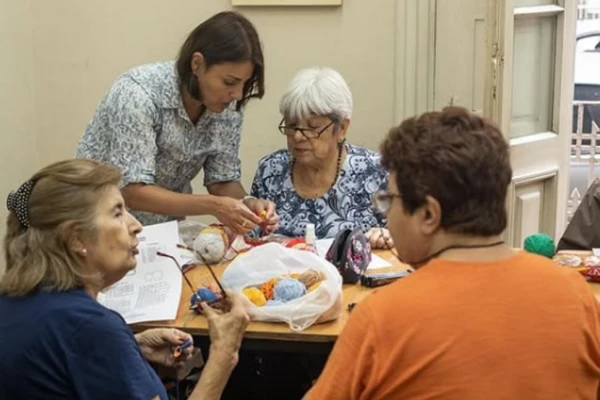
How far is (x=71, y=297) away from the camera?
1611 millimetres

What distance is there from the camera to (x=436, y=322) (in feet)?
4.09

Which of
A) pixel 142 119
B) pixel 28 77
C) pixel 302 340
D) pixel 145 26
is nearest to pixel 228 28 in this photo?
pixel 142 119

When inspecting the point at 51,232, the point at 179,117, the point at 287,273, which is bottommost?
the point at 287,273

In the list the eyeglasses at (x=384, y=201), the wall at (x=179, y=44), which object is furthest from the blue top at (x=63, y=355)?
the wall at (x=179, y=44)

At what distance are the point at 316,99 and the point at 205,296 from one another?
90 centimetres

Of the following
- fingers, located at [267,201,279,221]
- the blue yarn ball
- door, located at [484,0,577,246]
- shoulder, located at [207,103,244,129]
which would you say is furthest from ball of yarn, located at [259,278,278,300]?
door, located at [484,0,577,246]

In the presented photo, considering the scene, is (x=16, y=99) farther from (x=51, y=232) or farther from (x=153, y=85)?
(x=51, y=232)

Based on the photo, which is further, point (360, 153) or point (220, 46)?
point (360, 153)

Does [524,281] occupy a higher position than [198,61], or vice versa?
[198,61]

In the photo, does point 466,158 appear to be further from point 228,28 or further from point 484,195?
point 228,28

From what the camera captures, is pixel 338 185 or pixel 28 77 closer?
pixel 338 185

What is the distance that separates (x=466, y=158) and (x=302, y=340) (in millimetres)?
892

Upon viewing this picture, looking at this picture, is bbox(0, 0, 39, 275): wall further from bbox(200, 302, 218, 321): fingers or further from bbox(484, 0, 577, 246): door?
A: bbox(484, 0, 577, 246): door

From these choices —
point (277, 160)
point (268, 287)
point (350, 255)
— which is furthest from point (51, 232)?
point (277, 160)
